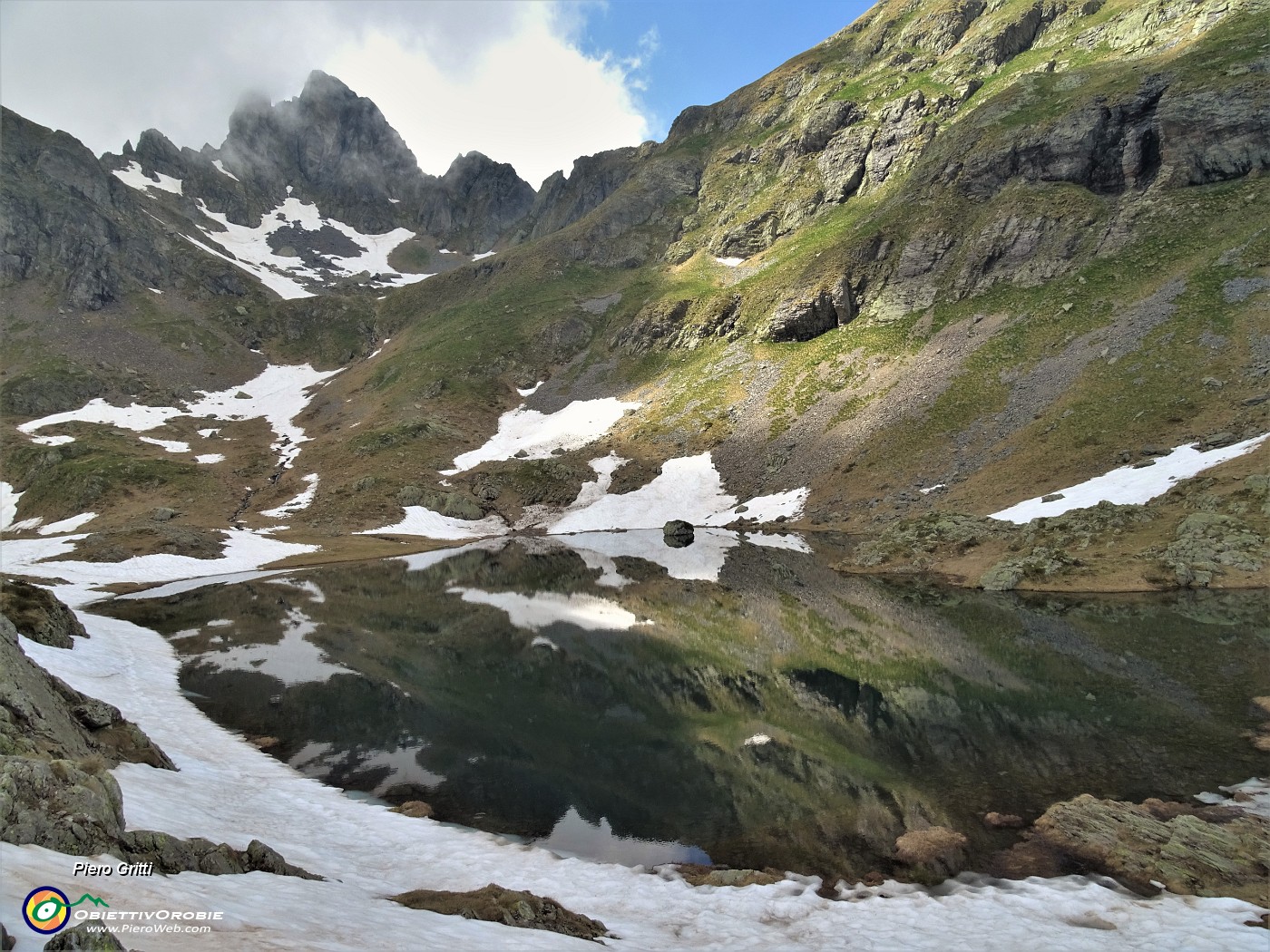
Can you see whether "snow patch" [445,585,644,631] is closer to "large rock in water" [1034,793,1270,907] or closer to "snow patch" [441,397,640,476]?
"large rock in water" [1034,793,1270,907]

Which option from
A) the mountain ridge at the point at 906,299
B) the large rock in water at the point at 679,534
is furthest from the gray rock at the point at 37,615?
the mountain ridge at the point at 906,299

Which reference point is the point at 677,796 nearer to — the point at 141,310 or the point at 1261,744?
the point at 1261,744

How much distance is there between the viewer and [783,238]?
130250mm

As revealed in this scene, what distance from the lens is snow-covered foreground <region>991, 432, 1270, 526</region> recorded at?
3941 centimetres

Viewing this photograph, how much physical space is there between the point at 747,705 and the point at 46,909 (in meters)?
19.6

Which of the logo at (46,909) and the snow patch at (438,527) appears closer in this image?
the logo at (46,909)

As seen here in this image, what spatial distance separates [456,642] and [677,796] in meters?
18.8

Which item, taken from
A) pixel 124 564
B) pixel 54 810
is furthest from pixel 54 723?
pixel 124 564

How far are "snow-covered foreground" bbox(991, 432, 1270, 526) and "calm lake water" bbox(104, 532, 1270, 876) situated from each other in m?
11.8

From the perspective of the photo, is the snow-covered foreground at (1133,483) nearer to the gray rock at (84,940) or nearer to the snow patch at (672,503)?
the snow patch at (672,503)

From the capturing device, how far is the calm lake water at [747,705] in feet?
48.4

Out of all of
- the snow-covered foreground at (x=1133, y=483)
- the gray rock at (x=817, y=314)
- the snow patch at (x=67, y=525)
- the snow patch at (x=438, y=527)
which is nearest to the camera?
the snow-covered foreground at (x=1133, y=483)

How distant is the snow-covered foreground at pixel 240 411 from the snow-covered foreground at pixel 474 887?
338 feet

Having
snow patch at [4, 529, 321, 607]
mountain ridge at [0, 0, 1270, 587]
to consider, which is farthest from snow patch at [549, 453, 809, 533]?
snow patch at [4, 529, 321, 607]
